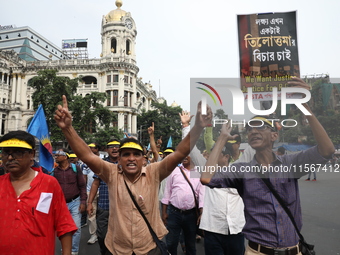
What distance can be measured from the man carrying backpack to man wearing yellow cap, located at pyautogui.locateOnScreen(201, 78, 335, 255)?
129 inches

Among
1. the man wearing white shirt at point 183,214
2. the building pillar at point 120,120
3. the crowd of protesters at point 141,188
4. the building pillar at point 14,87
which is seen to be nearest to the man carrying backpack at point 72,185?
the man wearing white shirt at point 183,214

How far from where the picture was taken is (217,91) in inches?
109

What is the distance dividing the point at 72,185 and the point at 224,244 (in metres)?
3.02

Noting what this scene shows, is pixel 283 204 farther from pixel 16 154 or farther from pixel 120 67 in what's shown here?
pixel 120 67

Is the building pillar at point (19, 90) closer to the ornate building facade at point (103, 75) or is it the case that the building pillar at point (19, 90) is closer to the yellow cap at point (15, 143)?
the ornate building facade at point (103, 75)

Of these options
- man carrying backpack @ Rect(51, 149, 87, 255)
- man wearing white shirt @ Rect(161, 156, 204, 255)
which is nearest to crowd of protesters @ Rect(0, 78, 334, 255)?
man wearing white shirt @ Rect(161, 156, 204, 255)

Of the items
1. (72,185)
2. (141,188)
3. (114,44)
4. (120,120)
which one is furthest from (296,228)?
(114,44)

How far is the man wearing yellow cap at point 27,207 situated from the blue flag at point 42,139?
8.73 ft

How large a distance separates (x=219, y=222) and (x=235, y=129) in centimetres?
133

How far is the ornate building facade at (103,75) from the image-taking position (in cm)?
3941

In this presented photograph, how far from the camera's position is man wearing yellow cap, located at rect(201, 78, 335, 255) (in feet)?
7.47

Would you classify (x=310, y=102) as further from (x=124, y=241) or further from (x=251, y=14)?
(x=124, y=241)

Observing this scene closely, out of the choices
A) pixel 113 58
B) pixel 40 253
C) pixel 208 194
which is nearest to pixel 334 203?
pixel 208 194

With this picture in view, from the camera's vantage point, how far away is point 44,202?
228 cm
